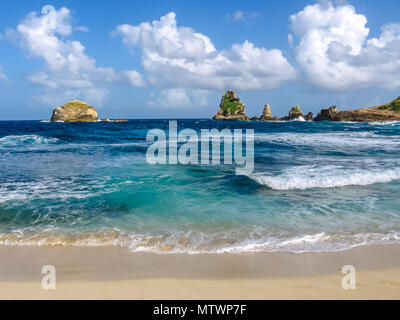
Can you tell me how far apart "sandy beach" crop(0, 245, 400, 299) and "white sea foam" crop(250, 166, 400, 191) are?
4.09 metres

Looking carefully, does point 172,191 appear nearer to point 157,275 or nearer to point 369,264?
point 157,275

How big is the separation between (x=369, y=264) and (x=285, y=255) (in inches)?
43.8

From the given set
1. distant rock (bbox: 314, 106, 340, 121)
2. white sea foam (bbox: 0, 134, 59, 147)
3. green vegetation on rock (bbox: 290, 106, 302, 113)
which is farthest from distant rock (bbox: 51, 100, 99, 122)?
distant rock (bbox: 314, 106, 340, 121)

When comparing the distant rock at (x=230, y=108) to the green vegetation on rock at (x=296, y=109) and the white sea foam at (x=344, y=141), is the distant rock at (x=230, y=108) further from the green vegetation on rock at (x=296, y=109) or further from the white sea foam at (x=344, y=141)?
the white sea foam at (x=344, y=141)

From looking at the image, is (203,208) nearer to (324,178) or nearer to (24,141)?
(324,178)

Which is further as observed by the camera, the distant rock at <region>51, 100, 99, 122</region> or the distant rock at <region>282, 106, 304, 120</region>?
the distant rock at <region>282, 106, 304, 120</region>

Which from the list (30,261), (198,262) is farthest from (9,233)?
(198,262)

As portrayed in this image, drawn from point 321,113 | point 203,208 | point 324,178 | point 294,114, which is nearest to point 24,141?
point 203,208

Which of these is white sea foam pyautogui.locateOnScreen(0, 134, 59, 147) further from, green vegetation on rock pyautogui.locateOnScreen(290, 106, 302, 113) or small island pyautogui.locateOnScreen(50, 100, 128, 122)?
green vegetation on rock pyautogui.locateOnScreen(290, 106, 302, 113)

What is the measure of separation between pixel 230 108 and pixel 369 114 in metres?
54.5

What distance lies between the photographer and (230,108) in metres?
125

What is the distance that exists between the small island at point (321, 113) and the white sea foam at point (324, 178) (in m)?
89.5

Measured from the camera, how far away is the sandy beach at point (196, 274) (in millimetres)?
3250

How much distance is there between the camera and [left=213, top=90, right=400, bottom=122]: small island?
8731 cm
